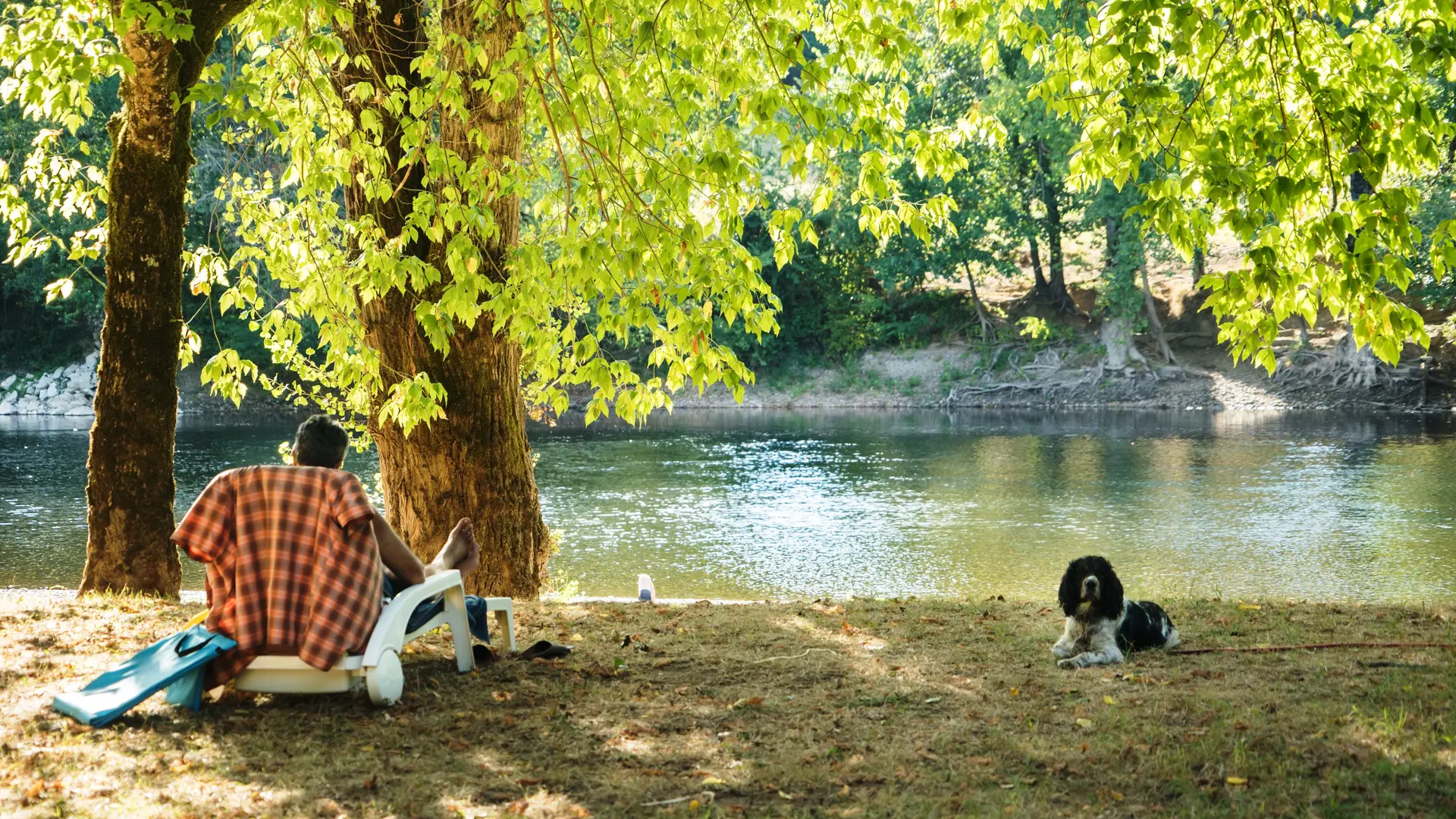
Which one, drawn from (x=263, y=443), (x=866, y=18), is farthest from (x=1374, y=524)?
(x=263, y=443)

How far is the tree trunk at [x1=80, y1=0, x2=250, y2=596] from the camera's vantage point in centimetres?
723

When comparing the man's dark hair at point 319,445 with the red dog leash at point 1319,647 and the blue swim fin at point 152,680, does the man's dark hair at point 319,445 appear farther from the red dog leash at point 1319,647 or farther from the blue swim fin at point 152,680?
the red dog leash at point 1319,647

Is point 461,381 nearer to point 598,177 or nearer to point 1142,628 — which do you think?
point 598,177

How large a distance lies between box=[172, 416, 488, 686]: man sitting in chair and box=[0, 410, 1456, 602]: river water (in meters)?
6.33

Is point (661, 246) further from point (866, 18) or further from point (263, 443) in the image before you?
point (263, 443)

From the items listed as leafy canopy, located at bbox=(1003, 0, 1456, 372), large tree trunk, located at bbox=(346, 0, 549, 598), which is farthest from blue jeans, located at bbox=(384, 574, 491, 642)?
leafy canopy, located at bbox=(1003, 0, 1456, 372)

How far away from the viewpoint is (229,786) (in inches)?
155

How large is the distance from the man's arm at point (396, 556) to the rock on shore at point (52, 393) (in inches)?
1586

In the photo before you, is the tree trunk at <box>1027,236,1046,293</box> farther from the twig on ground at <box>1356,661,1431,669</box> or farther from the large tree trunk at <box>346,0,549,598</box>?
the twig on ground at <box>1356,661,1431,669</box>

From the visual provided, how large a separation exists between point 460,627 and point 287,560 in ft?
3.11

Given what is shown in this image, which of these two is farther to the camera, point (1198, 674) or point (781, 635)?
point (781, 635)

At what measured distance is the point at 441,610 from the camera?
5.34 metres

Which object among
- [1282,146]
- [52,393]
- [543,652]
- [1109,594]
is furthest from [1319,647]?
[52,393]

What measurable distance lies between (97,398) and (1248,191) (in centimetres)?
675
